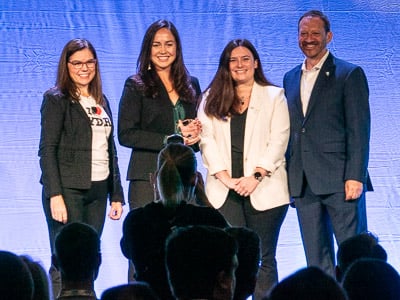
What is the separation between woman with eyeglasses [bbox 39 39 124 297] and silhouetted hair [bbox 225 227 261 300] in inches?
54.0

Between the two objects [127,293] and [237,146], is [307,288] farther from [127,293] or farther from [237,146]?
[237,146]

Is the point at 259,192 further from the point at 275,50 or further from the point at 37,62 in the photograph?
the point at 37,62

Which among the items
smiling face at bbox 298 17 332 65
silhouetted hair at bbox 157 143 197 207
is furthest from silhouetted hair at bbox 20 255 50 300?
smiling face at bbox 298 17 332 65

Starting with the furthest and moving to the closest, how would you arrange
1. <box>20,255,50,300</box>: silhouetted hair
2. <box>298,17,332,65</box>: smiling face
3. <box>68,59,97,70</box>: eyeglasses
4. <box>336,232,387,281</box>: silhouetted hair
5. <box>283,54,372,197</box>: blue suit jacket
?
<box>298,17,332,65</box>: smiling face < <box>283,54,372,197</box>: blue suit jacket < <box>68,59,97,70</box>: eyeglasses < <box>336,232,387,281</box>: silhouetted hair < <box>20,255,50,300</box>: silhouetted hair

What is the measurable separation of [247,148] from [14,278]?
233 centimetres

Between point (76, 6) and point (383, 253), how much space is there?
9.88 feet

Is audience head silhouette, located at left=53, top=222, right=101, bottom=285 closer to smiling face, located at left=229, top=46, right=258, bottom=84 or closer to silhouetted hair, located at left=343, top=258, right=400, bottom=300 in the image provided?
silhouetted hair, located at left=343, top=258, right=400, bottom=300

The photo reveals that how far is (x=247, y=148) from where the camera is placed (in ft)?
15.7

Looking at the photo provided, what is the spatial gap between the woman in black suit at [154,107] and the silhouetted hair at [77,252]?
1299mm

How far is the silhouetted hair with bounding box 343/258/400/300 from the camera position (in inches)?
101

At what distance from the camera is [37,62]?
582 centimetres

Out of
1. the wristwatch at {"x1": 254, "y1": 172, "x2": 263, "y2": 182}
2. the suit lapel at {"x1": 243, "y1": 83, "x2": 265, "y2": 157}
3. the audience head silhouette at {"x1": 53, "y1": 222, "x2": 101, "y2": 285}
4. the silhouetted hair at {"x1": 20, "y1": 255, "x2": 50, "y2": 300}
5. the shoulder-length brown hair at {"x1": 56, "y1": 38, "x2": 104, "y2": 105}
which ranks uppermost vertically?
the shoulder-length brown hair at {"x1": 56, "y1": 38, "x2": 104, "y2": 105}

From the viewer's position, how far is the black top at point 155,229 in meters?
3.45

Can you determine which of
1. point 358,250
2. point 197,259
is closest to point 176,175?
point 358,250
